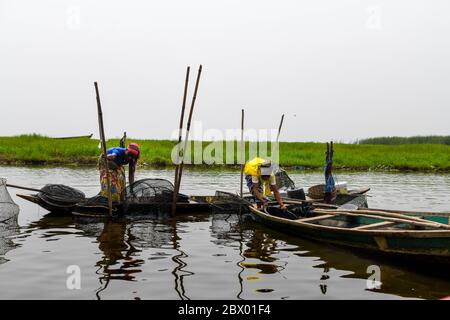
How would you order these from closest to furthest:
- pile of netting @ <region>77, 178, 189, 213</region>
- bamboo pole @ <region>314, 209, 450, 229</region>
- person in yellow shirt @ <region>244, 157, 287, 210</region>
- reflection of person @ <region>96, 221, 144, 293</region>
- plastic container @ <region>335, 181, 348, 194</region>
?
1. reflection of person @ <region>96, 221, 144, 293</region>
2. bamboo pole @ <region>314, 209, 450, 229</region>
3. person in yellow shirt @ <region>244, 157, 287, 210</region>
4. pile of netting @ <region>77, 178, 189, 213</region>
5. plastic container @ <region>335, 181, 348, 194</region>

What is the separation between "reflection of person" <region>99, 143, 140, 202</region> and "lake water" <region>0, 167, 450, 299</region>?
0.85 m

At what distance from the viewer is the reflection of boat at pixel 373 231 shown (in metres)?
7.34

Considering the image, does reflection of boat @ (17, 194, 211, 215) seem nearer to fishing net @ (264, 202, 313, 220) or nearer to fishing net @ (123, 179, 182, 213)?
fishing net @ (123, 179, 182, 213)

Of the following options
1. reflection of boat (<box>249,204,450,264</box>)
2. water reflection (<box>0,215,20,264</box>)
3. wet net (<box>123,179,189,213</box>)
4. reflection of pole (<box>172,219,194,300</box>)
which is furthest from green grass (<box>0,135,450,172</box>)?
reflection of pole (<box>172,219,194,300</box>)

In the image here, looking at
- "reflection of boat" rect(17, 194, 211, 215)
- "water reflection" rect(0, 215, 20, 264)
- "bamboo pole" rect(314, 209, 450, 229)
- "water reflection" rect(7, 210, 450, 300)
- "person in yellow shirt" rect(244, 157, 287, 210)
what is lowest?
"water reflection" rect(7, 210, 450, 300)

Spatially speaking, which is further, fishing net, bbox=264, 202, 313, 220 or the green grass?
the green grass

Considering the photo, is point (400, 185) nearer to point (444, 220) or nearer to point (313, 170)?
point (313, 170)

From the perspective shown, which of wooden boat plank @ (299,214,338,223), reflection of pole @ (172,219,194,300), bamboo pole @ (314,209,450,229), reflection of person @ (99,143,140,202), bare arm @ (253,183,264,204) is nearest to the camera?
reflection of pole @ (172,219,194,300)

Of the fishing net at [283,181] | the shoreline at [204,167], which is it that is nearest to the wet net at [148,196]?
the fishing net at [283,181]

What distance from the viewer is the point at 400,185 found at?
23.0 metres

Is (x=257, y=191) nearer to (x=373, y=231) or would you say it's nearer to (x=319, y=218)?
(x=319, y=218)

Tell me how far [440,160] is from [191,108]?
2926cm

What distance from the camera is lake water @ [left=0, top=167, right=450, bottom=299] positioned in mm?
6504

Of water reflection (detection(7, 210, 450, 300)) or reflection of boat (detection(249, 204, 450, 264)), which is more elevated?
reflection of boat (detection(249, 204, 450, 264))
